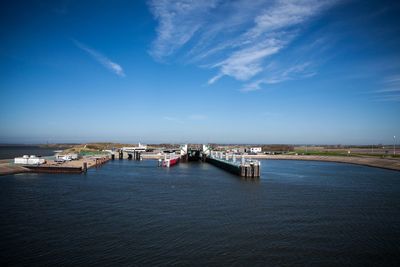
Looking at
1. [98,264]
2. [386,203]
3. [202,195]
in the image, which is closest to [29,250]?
[98,264]

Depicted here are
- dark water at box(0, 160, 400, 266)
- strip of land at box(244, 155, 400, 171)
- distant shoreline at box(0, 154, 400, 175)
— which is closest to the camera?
dark water at box(0, 160, 400, 266)

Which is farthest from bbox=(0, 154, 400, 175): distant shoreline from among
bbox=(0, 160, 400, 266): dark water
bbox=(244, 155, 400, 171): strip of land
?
bbox=(0, 160, 400, 266): dark water

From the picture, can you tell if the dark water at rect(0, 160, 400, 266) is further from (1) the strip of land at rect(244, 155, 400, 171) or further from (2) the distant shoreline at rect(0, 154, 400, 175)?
(1) the strip of land at rect(244, 155, 400, 171)

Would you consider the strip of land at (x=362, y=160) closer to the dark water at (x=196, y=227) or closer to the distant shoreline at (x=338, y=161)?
the distant shoreline at (x=338, y=161)

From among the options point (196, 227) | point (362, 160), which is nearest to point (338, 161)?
point (362, 160)

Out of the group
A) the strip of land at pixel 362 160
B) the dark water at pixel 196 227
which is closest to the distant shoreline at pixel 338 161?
the strip of land at pixel 362 160

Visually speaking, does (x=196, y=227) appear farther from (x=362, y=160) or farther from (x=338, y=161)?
(x=338, y=161)

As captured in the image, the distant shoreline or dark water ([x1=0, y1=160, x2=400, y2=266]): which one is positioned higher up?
the distant shoreline

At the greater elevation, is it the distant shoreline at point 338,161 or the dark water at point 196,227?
the distant shoreline at point 338,161

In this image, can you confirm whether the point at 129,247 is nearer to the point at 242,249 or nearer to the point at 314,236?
the point at 242,249
